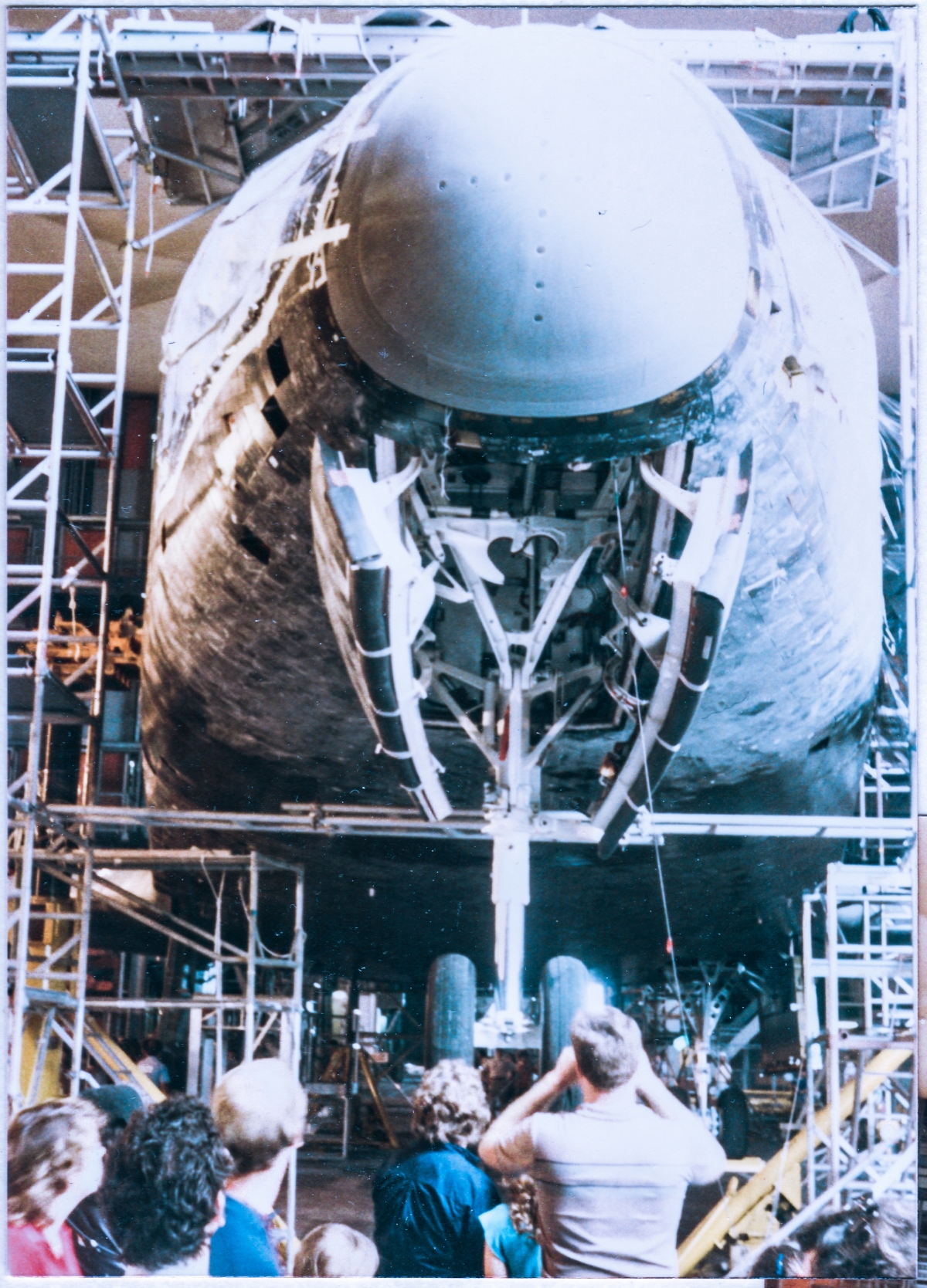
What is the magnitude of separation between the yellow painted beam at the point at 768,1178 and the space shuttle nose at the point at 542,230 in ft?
9.78

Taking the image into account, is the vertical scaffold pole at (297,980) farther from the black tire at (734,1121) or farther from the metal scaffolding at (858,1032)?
the metal scaffolding at (858,1032)

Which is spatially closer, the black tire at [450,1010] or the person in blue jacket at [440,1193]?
the person in blue jacket at [440,1193]

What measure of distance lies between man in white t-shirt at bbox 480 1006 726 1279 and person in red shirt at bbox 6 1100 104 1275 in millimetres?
1354

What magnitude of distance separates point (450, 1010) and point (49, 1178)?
61.0 inches

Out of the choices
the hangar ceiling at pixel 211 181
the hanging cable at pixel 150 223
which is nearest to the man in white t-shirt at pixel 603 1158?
the hangar ceiling at pixel 211 181

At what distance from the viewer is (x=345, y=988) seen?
506 cm

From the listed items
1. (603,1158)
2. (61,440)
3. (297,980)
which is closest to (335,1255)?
(603,1158)

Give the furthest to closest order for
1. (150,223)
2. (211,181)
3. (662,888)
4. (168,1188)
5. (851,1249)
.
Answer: (150,223) → (211,181) → (662,888) → (851,1249) → (168,1188)

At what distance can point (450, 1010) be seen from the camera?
15.0ft

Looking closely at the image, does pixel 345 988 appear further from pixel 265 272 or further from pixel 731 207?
pixel 731 207

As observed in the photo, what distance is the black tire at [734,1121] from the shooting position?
4.52 meters

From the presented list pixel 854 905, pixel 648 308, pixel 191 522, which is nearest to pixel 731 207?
pixel 648 308

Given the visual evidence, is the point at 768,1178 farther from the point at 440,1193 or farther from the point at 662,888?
the point at 440,1193

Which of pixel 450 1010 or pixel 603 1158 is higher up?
pixel 450 1010
